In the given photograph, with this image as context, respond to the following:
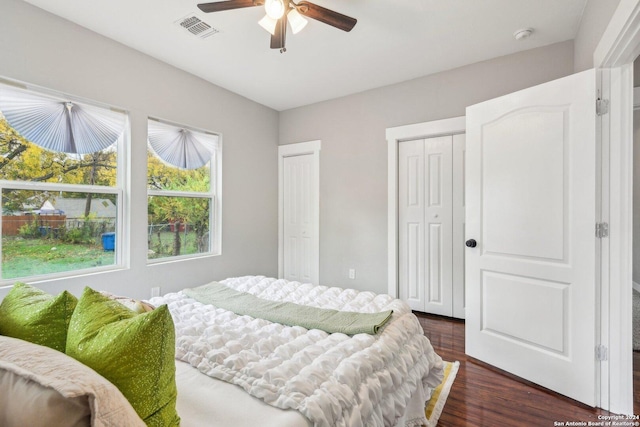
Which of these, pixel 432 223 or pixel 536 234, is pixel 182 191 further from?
pixel 536 234

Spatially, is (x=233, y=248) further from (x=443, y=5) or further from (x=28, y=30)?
(x=443, y=5)

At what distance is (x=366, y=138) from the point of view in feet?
12.1

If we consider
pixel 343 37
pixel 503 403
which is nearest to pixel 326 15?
pixel 343 37

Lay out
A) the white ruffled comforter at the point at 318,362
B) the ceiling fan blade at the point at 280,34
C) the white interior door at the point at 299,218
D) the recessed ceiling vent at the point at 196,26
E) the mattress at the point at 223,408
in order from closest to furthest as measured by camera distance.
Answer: the mattress at the point at 223,408 → the white ruffled comforter at the point at 318,362 → the ceiling fan blade at the point at 280,34 → the recessed ceiling vent at the point at 196,26 → the white interior door at the point at 299,218

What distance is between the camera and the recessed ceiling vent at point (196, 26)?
7.58ft

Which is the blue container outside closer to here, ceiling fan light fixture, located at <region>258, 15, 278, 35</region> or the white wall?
ceiling fan light fixture, located at <region>258, 15, 278, 35</region>

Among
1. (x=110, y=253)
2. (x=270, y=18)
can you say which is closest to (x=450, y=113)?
(x=270, y=18)

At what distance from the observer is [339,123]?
12.8ft

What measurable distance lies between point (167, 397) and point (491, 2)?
2863 mm

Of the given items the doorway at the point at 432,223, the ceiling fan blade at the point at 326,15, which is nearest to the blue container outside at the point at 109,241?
the ceiling fan blade at the point at 326,15

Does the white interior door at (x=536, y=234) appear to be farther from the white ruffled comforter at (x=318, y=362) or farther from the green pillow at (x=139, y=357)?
the green pillow at (x=139, y=357)

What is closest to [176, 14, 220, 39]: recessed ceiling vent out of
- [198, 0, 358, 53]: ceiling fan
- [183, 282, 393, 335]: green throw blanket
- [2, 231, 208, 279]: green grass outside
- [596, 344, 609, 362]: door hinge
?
[198, 0, 358, 53]: ceiling fan

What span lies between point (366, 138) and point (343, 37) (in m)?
1.33

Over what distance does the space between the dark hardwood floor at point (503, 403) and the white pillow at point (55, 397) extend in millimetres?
1721
